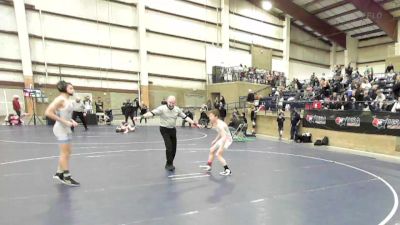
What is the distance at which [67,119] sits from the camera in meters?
5.50

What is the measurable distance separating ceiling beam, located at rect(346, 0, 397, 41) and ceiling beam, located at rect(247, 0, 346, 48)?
5.93 metres

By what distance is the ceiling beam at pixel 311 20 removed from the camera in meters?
30.2

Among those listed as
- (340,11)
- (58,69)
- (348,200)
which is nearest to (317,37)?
(340,11)

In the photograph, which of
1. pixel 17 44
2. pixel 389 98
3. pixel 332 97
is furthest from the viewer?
pixel 17 44

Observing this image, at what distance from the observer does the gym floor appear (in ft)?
14.2

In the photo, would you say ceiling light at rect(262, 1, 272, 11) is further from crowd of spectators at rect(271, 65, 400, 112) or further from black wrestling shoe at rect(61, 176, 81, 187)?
black wrestling shoe at rect(61, 176, 81, 187)

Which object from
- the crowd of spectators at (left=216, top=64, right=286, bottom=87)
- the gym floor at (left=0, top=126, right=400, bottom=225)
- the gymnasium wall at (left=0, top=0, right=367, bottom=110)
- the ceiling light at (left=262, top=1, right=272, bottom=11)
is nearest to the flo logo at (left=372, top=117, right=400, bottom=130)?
the gym floor at (left=0, top=126, right=400, bottom=225)

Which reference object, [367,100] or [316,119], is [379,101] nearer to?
[367,100]

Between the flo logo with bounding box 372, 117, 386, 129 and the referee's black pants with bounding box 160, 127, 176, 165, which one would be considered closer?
the referee's black pants with bounding box 160, 127, 176, 165

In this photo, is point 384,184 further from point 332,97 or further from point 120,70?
point 120,70

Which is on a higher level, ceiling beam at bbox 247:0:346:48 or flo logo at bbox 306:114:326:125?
ceiling beam at bbox 247:0:346:48

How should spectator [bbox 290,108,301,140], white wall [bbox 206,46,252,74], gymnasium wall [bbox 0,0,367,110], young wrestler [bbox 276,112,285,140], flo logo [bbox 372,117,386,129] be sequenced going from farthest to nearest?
white wall [bbox 206,46,252,74] < gymnasium wall [bbox 0,0,367,110] < young wrestler [bbox 276,112,285,140] < spectator [bbox 290,108,301,140] < flo logo [bbox 372,117,386,129]

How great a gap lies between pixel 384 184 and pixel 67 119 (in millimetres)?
6594

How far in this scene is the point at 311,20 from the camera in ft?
105
